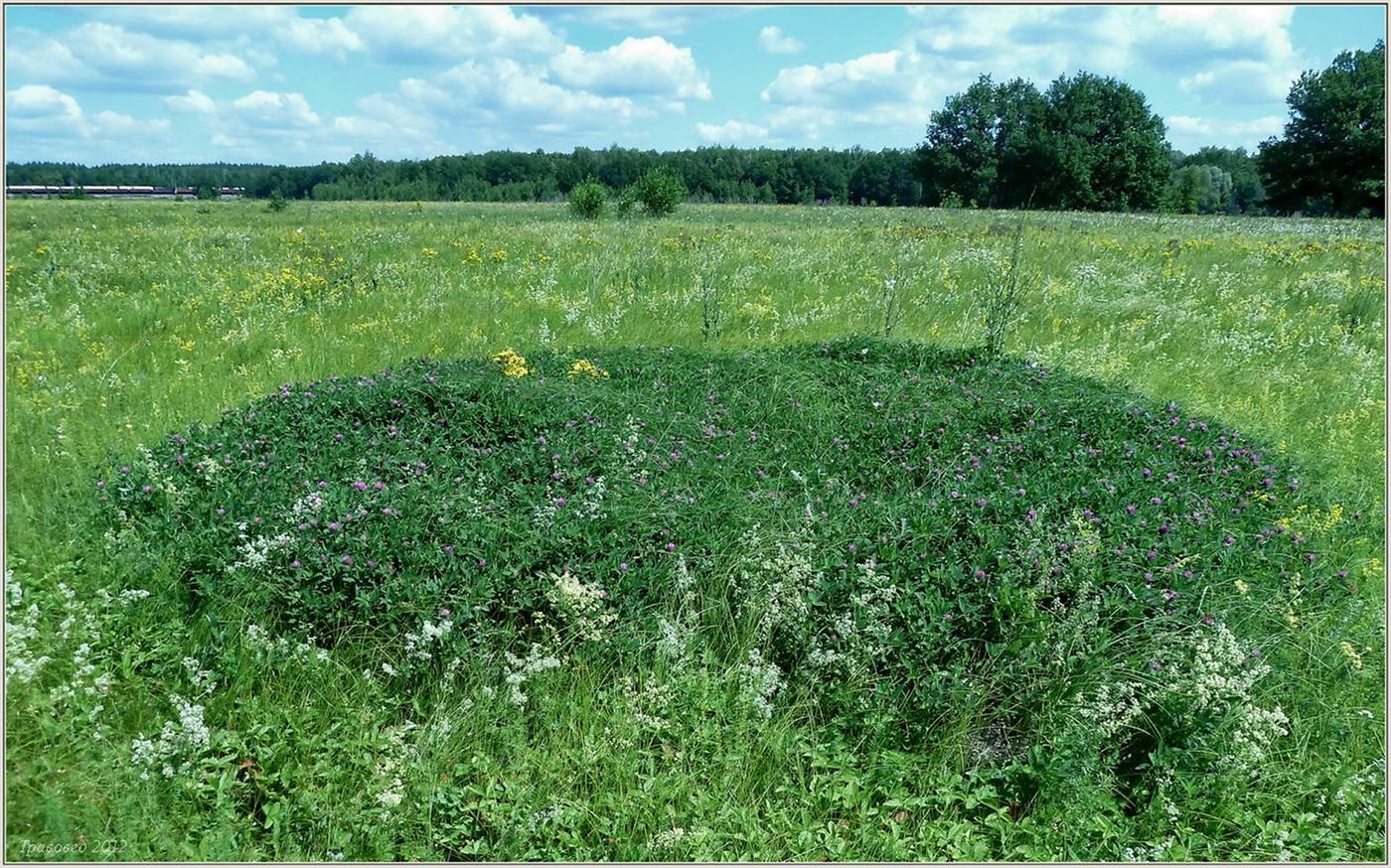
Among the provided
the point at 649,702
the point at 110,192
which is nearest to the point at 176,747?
the point at 649,702

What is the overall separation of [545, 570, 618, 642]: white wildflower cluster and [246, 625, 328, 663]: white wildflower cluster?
0.99 metres

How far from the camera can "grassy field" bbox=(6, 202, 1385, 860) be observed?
3.04 meters

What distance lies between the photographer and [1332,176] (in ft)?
176

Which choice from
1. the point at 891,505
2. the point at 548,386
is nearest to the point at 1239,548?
the point at 891,505

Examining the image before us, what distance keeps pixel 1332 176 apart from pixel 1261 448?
204ft

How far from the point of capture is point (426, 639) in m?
3.53

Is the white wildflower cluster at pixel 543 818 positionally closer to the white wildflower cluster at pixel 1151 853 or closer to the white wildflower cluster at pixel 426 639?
the white wildflower cluster at pixel 426 639

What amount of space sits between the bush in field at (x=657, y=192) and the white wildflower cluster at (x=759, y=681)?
83.8 feet

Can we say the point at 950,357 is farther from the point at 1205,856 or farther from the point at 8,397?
the point at 8,397

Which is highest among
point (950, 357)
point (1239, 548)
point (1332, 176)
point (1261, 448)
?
point (1332, 176)

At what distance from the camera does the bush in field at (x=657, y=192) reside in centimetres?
2794

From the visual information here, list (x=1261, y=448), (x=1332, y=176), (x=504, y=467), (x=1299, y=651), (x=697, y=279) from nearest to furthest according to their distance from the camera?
(x=1299, y=651) → (x=504, y=467) → (x=1261, y=448) → (x=697, y=279) → (x=1332, y=176)

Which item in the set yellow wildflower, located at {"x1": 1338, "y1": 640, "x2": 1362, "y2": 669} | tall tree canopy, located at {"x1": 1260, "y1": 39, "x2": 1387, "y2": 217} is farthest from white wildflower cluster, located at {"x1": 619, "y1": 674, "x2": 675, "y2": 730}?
tall tree canopy, located at {"x1": 1260, "y1": 39, "x2": 1387, "y2": 217}

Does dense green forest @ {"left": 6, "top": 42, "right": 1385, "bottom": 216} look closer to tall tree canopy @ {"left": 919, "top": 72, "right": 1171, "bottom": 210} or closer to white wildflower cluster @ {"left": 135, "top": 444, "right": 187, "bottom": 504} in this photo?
tall tree canopy @ {"left": 919, "top": 72, "right": 1171, "bottom": 210}
